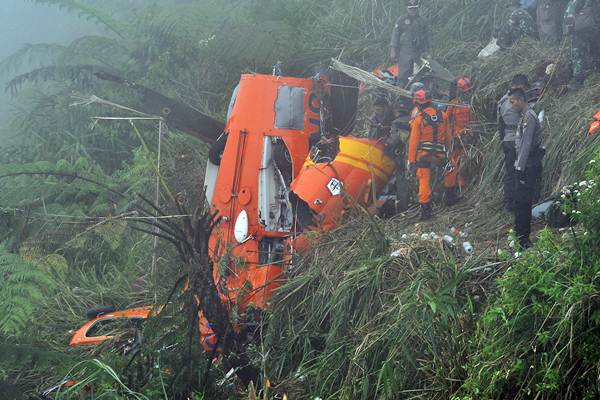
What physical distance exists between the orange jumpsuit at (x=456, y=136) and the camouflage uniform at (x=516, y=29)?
188cm

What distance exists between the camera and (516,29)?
1098 centimetres

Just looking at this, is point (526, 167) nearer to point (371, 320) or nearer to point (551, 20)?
point (371, 320)

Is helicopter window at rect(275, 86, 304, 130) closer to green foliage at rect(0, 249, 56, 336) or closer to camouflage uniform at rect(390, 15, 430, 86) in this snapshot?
camouflage uniform at rect(390, 15, 430, 86)

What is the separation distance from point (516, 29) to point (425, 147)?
3.14 meters

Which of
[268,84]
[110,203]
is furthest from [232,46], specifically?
[268,84]

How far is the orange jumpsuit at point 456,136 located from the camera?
356 inches

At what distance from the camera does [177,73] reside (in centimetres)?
1443

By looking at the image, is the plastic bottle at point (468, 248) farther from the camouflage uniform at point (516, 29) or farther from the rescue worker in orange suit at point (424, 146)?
the camouflage uniform at point (516, 29)

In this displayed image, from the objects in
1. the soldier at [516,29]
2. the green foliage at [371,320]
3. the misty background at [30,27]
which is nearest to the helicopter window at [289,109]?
the green foliage at [371,320]

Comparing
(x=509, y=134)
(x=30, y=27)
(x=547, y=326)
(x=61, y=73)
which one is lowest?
(x=547, y=326)

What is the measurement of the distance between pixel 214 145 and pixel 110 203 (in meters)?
2.96

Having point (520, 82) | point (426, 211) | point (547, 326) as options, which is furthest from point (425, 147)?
point (547, 326)

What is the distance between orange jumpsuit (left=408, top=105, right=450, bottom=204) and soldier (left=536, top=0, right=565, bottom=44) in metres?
2.57

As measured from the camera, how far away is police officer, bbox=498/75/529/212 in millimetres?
7855
